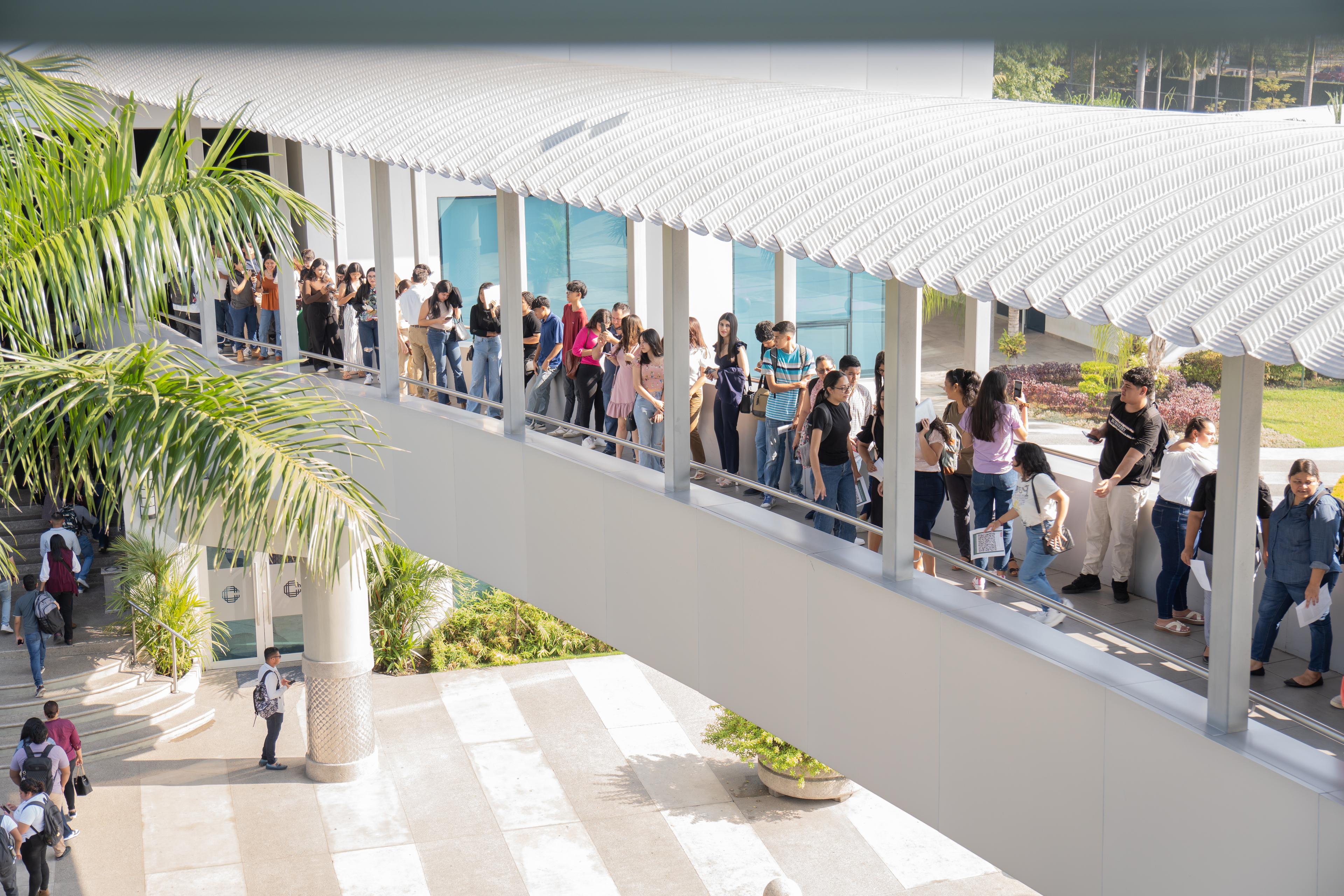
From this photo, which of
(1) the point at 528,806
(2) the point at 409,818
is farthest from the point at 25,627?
(1) the point at 528,806

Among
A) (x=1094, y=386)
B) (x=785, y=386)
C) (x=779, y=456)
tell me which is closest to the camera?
(x=785, y=386)

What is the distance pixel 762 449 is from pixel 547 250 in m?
12.8

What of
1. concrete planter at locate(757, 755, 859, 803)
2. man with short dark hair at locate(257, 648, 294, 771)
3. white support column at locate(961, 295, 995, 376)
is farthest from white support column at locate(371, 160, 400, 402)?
concrete planter at locate(757, 755, 859, 803)

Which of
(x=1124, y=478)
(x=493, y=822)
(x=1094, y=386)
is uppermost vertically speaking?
(x=1124, y=478)

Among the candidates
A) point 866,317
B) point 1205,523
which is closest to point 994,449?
point 1205,523

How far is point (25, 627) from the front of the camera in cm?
1753

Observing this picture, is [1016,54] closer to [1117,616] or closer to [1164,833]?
[1164,833]

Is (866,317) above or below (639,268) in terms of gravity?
below

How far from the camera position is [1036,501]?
24.0ft

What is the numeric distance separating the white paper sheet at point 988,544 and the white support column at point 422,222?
15.2m

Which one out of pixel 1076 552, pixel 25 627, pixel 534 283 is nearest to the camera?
pixel 1076 552

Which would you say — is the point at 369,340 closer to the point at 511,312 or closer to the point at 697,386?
the point at 511,312

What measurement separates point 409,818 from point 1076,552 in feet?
40.4

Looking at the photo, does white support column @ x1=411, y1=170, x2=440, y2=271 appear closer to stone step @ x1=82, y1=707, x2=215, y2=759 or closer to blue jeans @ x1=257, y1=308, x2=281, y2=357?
blue jeans @ x1=257, y1=308, x2=281, y2=357
